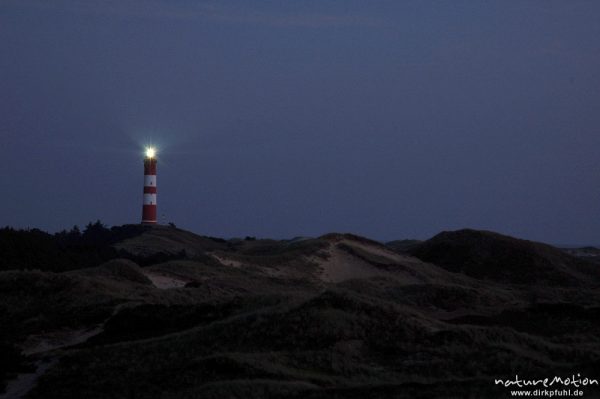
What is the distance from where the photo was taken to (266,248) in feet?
190

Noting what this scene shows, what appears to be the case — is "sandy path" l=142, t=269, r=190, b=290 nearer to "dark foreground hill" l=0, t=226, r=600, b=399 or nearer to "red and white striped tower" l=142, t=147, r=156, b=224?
"dark foreground hill" l=0, t=226, r=600, b=399

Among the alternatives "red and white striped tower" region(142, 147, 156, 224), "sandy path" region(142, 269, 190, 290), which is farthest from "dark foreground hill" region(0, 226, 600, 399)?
"red and white striped tower" region(142, 147, 156, 224)

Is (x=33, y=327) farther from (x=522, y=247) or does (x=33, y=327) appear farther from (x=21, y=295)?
(x=522, y=247)

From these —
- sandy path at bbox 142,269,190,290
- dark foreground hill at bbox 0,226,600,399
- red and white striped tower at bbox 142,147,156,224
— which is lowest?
dark foreground hill at bbox 0,226,600,399

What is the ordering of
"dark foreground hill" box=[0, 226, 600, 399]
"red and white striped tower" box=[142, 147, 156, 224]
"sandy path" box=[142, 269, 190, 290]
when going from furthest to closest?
"red and white striped tower" box=[142, 147, 156, 224] < "sandy path" box=[142, 269, 190, 290] < "dark foreground hill" box=[0, 226, 600, 399]

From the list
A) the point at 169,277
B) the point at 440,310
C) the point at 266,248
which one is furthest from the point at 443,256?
the point at 440,310

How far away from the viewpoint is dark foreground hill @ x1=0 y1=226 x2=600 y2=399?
17.5m

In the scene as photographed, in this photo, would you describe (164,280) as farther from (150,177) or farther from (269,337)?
(150,177)

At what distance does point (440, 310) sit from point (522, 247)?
2131cm

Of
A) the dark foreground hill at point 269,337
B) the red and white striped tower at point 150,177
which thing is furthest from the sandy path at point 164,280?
the red and white striped tower at point 150,177

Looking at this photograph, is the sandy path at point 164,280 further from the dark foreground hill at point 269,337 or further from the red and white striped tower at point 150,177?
the red and white striped tower at point 150,177

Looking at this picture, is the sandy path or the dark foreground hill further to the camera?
the sandy path

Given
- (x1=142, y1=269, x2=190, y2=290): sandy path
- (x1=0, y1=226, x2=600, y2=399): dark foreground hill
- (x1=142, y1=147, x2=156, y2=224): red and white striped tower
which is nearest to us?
(x1=0, y1=226, x2=600, y2=399): dark foreground hill

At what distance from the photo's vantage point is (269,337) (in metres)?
20.6
